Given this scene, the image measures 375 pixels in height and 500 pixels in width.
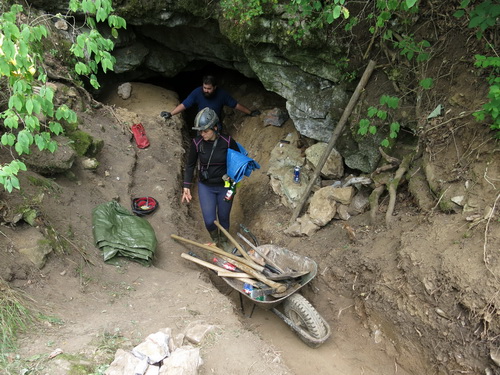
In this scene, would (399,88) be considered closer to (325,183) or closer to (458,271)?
(325,183)

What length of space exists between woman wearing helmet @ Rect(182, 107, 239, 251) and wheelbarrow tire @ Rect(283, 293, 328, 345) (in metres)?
1.83

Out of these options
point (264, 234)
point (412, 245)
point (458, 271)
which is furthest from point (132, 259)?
point (458, 271)

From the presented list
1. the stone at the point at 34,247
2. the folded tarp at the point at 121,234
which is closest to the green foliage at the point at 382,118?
the folded tarp at the point at 121,234

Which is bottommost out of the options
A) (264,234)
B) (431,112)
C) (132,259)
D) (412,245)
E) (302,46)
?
(264,234)

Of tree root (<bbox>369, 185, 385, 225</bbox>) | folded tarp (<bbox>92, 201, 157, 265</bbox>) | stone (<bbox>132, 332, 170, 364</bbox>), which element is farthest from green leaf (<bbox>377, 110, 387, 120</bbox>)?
stone (<bbox>132, 332, 170, 364</bbox>)

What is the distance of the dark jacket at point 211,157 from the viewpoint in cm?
502

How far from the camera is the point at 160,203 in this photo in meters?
5.96

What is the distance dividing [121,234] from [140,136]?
289 centimetres

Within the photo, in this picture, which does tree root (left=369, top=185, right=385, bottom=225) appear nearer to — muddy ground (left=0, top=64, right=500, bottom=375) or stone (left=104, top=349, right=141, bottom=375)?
muddy ground (left=0, top=64, right=500, bottom=375)

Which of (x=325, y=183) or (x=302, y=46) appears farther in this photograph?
(x=325, y=183)

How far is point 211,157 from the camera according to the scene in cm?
504

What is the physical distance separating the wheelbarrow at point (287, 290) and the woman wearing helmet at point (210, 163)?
0.79 metres

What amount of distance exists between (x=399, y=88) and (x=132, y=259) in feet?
14.2

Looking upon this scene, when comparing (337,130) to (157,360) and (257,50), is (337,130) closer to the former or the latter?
(257,50)
